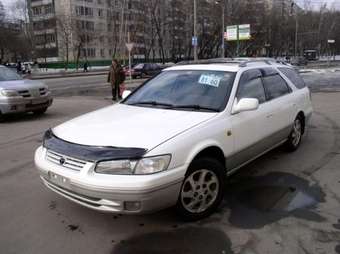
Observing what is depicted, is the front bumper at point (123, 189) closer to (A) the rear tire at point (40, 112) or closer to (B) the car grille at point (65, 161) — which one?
(B) the car grille at point (65, 161)

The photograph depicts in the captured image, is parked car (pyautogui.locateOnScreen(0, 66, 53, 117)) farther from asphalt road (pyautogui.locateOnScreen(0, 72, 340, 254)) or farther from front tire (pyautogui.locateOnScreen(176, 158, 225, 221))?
front tire (pyautogui.locateOnScreen(176, 158, 225, 221))

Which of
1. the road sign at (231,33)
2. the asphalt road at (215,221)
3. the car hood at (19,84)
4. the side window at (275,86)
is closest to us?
the asphalt road at (215,221)

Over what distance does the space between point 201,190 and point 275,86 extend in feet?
8.51

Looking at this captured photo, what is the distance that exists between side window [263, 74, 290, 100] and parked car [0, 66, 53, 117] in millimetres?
7501

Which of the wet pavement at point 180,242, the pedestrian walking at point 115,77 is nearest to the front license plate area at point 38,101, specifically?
the pedestrian walking at point 115,77

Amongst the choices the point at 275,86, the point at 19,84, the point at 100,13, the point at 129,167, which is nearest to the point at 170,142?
the point at 129,167

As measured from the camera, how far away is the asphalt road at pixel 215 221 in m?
3.58

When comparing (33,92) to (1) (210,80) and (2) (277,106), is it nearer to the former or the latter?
(1) (210,80)

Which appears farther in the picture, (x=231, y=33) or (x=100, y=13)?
(x=100, y=13)

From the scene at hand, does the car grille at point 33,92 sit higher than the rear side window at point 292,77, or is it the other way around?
the rear side window at point 292,77

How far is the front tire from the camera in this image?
3912mm

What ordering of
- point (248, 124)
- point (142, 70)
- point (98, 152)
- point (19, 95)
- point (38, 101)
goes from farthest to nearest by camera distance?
point (142, 70)
point (38, 101)
point (19, 95)
point (248, 124)
point (98, 152)

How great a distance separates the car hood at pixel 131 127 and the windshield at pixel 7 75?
7933mm

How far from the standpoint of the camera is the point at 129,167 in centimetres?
350
